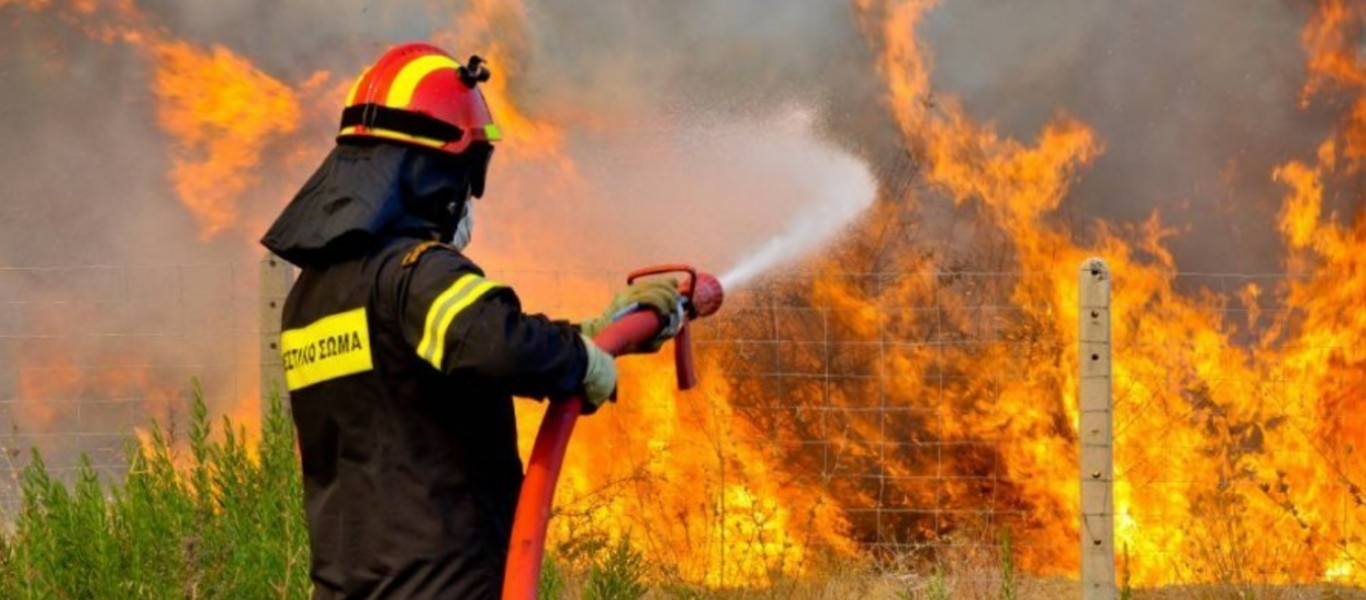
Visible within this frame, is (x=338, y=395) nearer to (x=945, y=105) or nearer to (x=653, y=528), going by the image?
(x=653, y=528)

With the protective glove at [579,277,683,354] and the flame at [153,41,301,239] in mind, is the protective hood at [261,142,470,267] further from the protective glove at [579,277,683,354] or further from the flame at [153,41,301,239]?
the flame at [153,41,301,239]

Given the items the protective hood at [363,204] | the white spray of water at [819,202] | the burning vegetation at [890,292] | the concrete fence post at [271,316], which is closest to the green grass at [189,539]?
the concrete fence post at [271,316]

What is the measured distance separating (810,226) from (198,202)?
3.85 metres

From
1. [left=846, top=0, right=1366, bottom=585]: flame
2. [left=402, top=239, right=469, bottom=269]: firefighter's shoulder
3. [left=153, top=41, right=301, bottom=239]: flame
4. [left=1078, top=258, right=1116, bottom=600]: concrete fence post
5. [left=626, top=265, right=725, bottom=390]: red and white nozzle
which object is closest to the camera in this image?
[left=402, top=239, right=469, bottom=269]: firefighter's shoulder

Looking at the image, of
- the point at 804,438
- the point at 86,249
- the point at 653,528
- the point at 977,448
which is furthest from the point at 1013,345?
the point at 86,249

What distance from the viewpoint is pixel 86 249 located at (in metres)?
10.5

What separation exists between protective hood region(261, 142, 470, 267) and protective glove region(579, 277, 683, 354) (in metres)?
0.40

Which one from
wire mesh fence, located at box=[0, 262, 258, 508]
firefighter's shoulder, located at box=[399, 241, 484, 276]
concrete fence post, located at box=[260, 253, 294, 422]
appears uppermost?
wire mesh fence, located at box=[0, 262, 258, 508]

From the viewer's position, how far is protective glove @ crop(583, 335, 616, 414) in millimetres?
3123

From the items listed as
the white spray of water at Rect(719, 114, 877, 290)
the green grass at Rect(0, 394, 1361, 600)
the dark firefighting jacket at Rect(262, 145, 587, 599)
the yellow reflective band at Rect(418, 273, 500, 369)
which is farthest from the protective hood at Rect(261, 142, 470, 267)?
the white spray of water at Rect(719, 114, 877, 290)

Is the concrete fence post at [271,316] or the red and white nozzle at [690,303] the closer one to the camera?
the red and white nozzle at [690,303]

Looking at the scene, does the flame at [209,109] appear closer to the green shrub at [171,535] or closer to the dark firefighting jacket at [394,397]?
the green shrub at [171,535]

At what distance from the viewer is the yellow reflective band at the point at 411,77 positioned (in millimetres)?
3305

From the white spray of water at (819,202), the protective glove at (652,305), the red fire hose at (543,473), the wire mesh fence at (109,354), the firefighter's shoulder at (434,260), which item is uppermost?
the white spray of water at (819,202)
